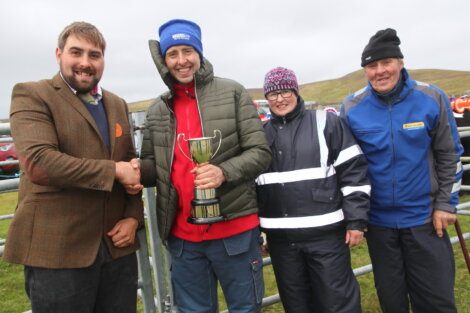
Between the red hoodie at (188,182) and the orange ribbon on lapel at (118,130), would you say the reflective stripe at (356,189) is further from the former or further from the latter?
the orange ribbon on lapel at (118,130)

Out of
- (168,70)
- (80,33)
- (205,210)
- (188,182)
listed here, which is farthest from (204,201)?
(80,33)

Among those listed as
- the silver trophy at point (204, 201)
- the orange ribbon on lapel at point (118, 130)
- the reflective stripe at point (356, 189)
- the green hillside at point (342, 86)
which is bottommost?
the reflective stripe at point (356, 189)

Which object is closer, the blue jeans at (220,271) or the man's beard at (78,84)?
the man's beard at (78,84)

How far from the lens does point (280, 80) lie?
7.80 ft

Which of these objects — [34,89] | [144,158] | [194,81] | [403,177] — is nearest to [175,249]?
[144,158]

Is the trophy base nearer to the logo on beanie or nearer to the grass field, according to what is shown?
the logo on beanie

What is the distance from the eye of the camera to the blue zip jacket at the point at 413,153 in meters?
2.43

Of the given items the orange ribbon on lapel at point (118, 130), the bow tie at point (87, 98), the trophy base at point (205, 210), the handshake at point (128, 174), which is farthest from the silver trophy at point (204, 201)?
the bow tie at point (87, 98)

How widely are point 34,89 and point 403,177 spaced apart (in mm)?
2000

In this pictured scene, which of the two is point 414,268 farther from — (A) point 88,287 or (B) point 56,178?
(B) point 56,178

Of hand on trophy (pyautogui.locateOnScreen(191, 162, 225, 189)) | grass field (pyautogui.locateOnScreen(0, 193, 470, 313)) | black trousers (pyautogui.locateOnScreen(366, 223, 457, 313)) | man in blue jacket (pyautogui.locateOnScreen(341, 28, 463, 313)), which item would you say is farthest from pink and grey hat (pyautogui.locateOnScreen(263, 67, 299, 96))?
grass field (pyautogui.locateOnScreen(0, 193, 470, 313))

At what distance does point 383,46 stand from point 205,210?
4.73 ft

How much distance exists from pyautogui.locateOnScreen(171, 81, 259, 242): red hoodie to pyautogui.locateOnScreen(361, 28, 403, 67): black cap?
1.11 meters

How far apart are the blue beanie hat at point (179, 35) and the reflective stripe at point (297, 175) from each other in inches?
30.8
